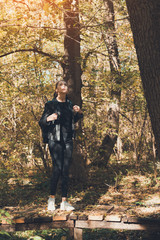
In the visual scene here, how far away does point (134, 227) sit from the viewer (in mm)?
4238

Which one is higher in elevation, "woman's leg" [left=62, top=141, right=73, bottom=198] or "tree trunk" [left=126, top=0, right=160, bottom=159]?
"tree trunk" [left=126, top=0, right=160, bottom=159]

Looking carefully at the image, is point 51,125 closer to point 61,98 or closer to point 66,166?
point 61,98

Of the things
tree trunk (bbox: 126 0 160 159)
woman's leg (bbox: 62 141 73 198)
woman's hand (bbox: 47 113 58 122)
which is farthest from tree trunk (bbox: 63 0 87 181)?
tree trunk (bbox: 126 0 160 159)

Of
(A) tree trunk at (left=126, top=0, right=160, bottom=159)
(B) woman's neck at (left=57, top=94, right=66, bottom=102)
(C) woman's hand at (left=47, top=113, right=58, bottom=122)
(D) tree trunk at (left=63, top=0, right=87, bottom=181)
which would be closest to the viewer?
(A) tree trunk at (left=126, top=0, right=160, bottom=159)

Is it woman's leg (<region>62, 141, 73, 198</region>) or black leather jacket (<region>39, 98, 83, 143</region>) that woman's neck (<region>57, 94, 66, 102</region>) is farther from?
woman's leg (<region>62, 141, 73, 198</region>)

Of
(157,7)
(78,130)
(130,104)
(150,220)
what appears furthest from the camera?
(130,104)

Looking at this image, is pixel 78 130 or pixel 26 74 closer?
pixel 78 130

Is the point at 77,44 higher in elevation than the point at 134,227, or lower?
higher

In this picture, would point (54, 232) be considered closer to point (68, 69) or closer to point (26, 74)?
point (68, 69)

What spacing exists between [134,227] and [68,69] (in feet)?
15.7

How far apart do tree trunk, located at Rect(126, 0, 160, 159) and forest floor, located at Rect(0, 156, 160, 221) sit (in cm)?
212

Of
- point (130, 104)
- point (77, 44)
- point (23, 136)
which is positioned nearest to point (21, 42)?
point (77, 44)

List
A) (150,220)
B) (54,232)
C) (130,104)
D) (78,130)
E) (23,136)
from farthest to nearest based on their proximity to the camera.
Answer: (23,136) → (130,104) → (78,130) → (54,232) → (150,220)

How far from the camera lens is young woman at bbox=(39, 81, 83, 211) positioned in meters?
4.88
